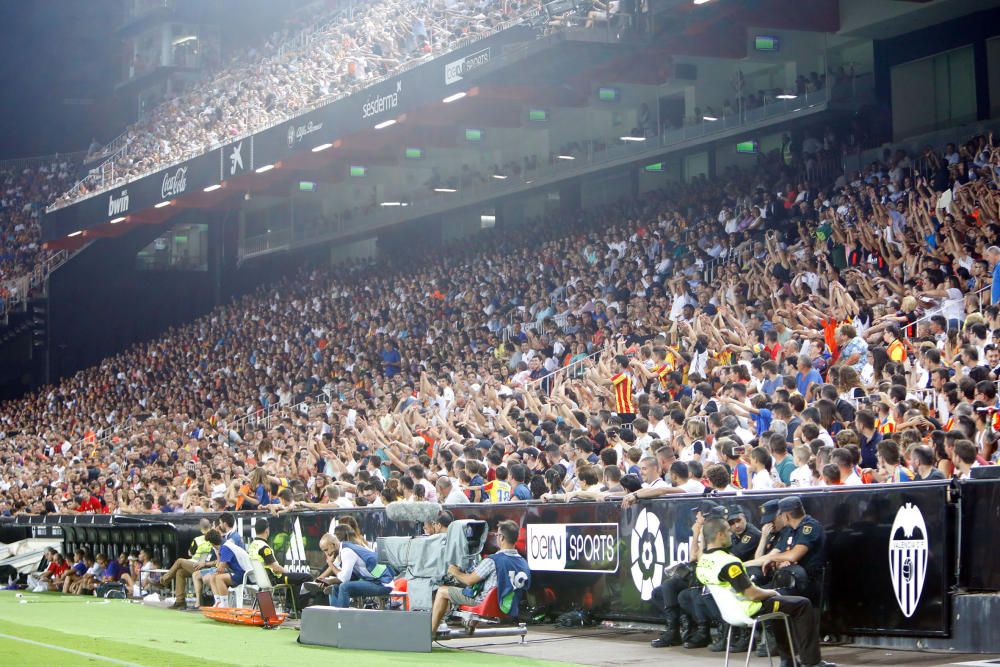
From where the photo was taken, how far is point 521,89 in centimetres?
2972

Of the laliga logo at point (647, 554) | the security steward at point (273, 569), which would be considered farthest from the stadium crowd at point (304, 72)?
the laliga logo at point (647, 554)

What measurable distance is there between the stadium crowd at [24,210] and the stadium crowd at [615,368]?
13.2 m

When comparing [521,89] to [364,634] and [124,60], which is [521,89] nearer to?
[364,634]

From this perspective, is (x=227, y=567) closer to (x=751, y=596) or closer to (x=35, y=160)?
(x=751, y=596)

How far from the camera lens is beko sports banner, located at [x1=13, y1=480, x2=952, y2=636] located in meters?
9.69

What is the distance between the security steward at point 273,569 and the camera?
16.0 m

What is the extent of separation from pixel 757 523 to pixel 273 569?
7170 millimetres

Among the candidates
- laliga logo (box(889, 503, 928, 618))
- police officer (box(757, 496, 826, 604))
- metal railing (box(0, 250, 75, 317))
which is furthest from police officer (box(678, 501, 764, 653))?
metal railing (box(0, 250, 75, 317))

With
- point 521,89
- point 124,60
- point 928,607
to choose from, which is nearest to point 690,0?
point 521,89

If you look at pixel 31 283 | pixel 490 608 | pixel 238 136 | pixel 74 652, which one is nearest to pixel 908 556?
pixel 490 608

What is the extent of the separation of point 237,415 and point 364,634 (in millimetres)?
22928

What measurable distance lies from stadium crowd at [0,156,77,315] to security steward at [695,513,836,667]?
4417 centimetres

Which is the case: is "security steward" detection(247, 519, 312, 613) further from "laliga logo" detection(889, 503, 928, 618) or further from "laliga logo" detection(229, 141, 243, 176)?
"laliga logo" detection(229, 141, 243, 176)

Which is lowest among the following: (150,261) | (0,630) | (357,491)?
(0,630)
